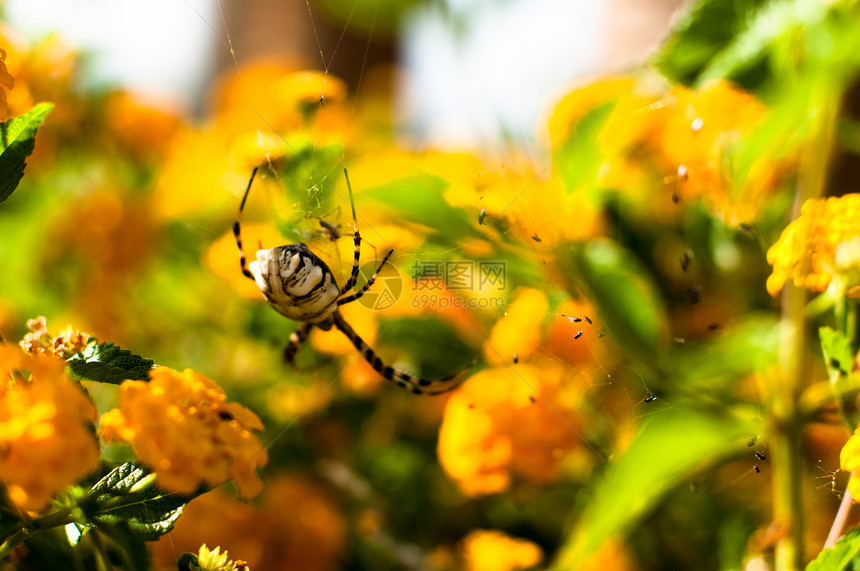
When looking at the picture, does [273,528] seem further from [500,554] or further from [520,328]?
[520,328]

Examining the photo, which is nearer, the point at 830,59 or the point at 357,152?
the point at 830,59

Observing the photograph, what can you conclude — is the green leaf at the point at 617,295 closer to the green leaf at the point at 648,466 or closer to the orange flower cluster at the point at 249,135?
the green leaf at the point at 648,466

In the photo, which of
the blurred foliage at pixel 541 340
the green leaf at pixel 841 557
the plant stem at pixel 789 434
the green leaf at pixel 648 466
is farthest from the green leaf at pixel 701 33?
the green leaf at pixel 841 557

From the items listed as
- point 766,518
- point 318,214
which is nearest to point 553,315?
point 318,214

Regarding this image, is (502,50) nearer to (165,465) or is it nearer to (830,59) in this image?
(830,59)

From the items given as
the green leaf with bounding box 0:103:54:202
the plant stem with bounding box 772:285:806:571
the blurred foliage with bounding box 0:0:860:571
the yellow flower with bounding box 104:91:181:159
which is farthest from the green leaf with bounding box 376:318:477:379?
the yellow flower with bounding box 104:91:181:159

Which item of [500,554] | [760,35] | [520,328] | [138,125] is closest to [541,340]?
[520,328]
